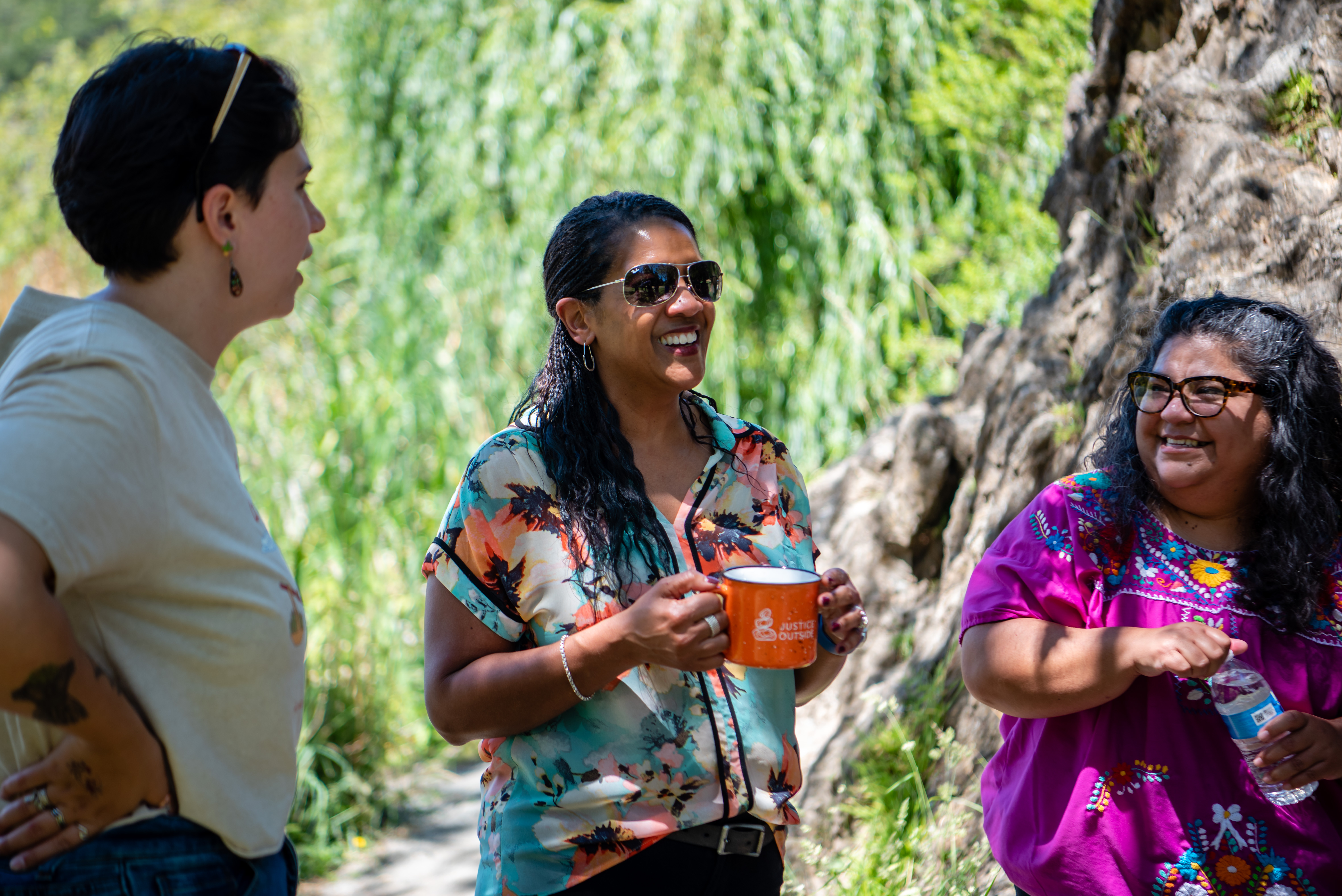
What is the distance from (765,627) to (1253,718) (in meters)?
0.78

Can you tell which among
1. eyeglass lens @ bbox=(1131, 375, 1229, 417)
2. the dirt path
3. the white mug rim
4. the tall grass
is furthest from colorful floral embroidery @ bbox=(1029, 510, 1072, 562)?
the dirt path

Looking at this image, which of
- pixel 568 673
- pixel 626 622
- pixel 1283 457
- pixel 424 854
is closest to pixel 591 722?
pixel 568 673

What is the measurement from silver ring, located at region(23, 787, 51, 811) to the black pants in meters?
0.78

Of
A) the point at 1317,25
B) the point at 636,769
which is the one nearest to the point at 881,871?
the point at 636,769

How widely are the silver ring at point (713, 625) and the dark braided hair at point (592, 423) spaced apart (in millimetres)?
241

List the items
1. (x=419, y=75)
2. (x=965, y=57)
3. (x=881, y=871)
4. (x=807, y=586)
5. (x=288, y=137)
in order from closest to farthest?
1. (x=288, y=137)
2. (x=807, y=586)
3. (x=881, y=871)
4. (x=965, y=57)
5. (x=419, y=75)

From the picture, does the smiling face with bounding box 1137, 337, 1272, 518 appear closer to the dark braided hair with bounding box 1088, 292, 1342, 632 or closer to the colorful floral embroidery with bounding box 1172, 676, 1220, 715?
the dark braided hair with bounding box 1088, 292, 1342, 632

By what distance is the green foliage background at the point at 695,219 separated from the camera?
602cm

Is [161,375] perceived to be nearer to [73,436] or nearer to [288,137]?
[73,436]

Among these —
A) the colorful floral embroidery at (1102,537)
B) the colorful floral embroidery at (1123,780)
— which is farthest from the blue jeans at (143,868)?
the colorful floral embroidery at (1102,537)

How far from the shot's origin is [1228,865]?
1797 millimetres

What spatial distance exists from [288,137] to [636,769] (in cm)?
105

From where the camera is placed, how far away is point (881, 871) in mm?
3104

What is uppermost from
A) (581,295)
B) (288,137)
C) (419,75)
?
(419,75)
